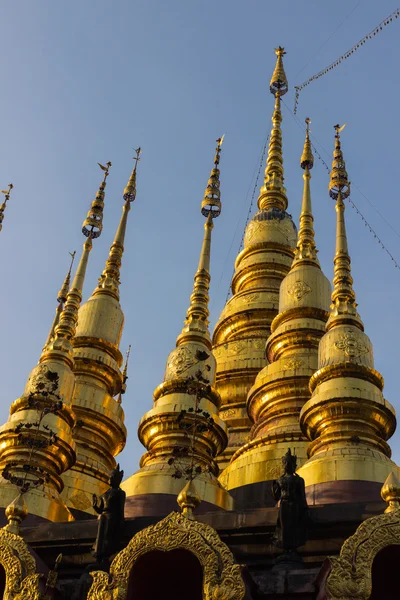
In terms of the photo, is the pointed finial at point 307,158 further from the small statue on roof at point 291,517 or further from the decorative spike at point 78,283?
the small statue on roof at point 291,517

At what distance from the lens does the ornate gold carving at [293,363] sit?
19.2 m

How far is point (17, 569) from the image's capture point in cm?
1193

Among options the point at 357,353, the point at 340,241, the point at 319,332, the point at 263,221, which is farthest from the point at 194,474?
the point at 263,221

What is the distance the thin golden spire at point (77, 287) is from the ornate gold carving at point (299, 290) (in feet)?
16.3

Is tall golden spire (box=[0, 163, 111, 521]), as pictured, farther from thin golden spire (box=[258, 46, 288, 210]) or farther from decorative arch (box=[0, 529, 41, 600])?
thin golden spire (box=[258, 46, 288, 210])

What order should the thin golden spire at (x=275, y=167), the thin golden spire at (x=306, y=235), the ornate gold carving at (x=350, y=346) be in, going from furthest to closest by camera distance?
the thin golden spire at (x=275, y=167), the thin golden spire at (x=306, y=235), the ornate gold carving at (x=350, y=346)

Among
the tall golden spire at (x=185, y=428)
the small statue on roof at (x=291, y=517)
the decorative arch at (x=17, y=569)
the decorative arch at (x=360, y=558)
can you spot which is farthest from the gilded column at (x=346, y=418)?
the decorative arch at (x=17, y=569)

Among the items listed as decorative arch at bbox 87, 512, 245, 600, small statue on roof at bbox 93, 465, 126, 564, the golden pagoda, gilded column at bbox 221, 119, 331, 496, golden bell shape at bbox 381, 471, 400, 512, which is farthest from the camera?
the golden pagoda

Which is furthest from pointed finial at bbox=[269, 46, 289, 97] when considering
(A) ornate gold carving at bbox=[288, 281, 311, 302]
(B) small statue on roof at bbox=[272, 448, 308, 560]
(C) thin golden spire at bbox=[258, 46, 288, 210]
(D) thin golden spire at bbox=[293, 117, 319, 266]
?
(B) small statue on roof at bbox=[272, 448, 308, 560]

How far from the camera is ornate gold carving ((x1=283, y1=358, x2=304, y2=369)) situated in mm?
19219

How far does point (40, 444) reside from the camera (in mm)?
16797

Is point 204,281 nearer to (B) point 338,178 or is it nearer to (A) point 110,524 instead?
(B) point 338,178

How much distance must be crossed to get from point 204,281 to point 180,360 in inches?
116

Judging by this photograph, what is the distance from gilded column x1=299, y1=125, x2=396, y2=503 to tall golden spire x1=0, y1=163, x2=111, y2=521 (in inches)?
179
